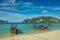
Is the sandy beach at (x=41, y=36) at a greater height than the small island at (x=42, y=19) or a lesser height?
lesser

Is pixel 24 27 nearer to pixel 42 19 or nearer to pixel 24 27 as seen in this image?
pixel 24 27

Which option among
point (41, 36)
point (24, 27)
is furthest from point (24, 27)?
point (41, 36)

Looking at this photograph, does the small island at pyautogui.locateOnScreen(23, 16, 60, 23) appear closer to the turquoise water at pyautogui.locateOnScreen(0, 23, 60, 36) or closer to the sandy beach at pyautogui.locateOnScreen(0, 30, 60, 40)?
the turquoise water at pyautogui.locateOnScreen(0, 23, 60, 36)

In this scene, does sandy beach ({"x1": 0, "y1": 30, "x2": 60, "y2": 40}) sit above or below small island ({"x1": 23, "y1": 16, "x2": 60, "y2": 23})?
below

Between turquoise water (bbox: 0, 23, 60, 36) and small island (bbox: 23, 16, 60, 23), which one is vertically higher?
small island (bbox: 23, 16, 60, 23)

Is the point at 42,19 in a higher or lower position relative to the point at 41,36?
higher

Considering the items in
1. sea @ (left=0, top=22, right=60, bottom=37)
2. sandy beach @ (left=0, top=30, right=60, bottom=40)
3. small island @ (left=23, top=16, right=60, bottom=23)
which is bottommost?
sandy beach @ (left=0, top=30, right=60, bottom=40)

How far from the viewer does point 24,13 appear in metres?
1.45

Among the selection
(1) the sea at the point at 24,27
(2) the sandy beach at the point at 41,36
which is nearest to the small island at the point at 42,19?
(1) the sea at the point at 24,27

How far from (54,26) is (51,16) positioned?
135 millimetres

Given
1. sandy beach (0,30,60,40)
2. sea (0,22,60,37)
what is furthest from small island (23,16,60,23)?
sandy beach (0,30,60,40)

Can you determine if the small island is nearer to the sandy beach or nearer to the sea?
the sea

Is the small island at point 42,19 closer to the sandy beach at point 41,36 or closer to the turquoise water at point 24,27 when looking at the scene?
the turquoise water at point 24,27

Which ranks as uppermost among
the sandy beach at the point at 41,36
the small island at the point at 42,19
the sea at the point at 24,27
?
the small island at the point at 42,19
